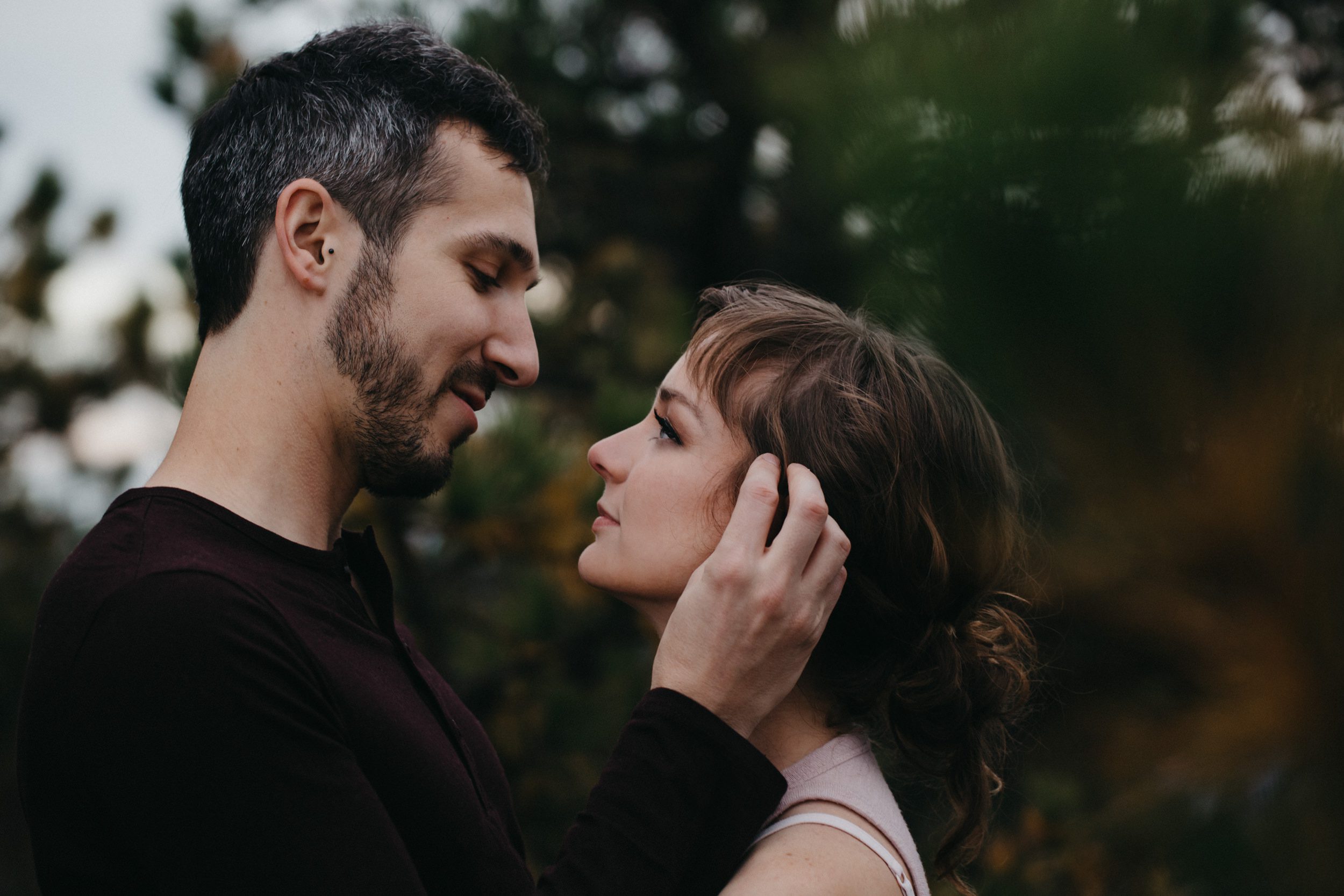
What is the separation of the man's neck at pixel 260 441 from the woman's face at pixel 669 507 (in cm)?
41

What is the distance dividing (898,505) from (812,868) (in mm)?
579

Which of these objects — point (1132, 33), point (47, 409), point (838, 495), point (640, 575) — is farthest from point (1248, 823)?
point (47, 409)

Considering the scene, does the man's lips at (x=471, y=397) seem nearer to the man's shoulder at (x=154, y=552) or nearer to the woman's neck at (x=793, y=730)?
the man's shoulder at (x=154, y=552)

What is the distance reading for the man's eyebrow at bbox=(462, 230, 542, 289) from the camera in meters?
1.64

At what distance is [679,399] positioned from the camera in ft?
5.56

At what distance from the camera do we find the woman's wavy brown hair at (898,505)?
1.65 m

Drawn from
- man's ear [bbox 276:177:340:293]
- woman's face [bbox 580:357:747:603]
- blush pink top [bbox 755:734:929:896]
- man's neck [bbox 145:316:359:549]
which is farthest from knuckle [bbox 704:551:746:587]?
man's ear [bbox 276:177:340:293]

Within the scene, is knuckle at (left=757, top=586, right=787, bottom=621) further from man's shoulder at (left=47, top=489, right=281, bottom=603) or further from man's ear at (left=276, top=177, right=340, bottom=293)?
man's ear at (left=276, top=177, right=340, bottom=293)

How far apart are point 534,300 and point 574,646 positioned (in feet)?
7.05

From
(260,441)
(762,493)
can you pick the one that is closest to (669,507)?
(762,493)

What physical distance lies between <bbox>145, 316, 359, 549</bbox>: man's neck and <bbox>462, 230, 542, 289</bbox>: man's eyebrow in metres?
0.31

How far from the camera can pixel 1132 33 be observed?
5.24ft

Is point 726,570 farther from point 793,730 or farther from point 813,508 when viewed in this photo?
point 793,730

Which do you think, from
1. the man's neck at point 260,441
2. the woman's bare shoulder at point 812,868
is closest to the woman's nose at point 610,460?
the man's neck at point 260,441
